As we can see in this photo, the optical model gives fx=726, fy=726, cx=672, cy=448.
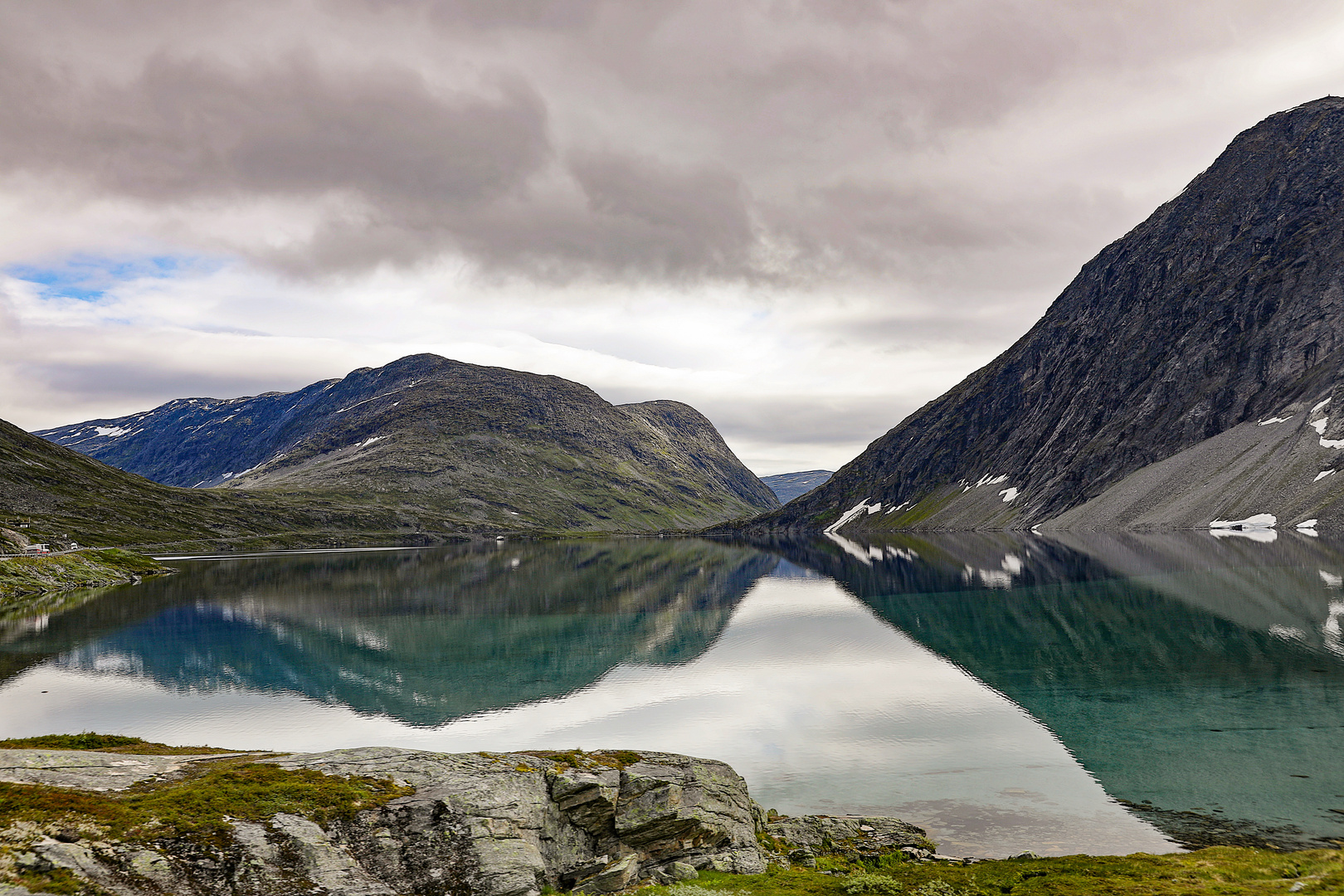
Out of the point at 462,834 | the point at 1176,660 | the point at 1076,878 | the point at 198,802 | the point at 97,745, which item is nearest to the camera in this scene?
the point at 198,802

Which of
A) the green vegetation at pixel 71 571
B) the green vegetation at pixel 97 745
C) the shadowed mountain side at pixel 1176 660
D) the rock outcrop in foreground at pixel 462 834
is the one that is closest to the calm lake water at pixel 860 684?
the shadowed mountain side at pixel 1176 660

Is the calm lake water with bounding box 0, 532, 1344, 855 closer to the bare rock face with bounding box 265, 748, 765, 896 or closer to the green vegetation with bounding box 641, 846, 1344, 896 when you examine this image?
the green vegetation with bounding box 641, 846, 1344, 896

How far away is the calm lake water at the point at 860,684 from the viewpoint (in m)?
31.6

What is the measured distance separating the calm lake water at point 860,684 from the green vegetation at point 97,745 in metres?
15.6

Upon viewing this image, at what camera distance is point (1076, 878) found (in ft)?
67.1

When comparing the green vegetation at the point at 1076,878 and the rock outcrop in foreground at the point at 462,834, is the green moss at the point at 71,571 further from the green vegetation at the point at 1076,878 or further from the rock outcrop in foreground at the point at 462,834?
the green vegetation at the point at 1076,878

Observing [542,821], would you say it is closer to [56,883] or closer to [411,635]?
[56,883]

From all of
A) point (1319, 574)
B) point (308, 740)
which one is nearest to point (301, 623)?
point (308, 740)

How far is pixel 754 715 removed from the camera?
46.8m

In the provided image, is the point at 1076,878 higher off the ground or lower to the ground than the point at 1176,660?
higher

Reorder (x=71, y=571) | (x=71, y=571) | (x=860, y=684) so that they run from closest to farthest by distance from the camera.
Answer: (x=860, y=684), (x=71, y=571), (x=71, y=571)

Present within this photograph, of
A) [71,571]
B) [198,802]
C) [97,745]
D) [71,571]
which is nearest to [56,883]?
[198,802]

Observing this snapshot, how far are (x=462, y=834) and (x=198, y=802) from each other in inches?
260

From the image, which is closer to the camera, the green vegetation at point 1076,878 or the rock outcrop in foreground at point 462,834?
the rock outcrop in foreground at point 462,834
